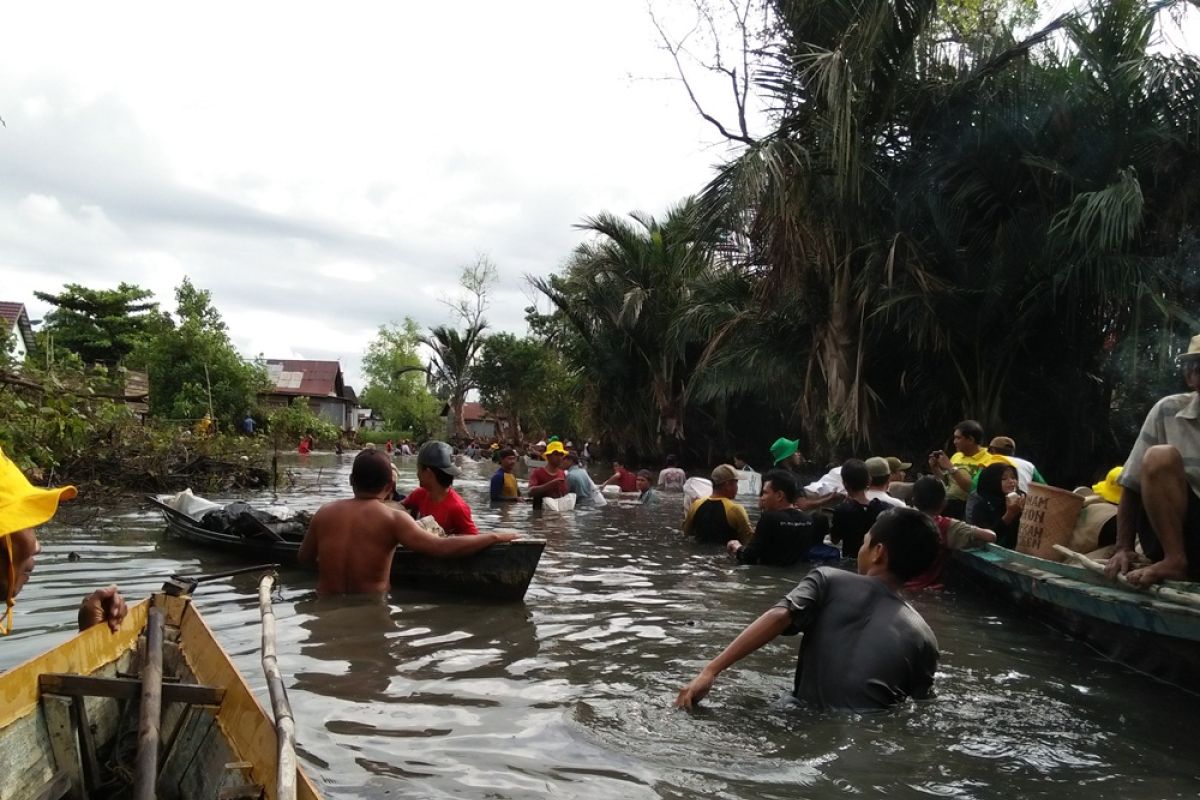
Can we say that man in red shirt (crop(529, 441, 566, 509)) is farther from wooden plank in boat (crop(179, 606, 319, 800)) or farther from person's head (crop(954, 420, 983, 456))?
wooden plank in boat (crop(179, 606, 319, 800))

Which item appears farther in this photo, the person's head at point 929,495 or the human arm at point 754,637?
the person's head at point 929,495

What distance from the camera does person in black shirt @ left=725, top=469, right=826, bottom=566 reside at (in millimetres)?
8391

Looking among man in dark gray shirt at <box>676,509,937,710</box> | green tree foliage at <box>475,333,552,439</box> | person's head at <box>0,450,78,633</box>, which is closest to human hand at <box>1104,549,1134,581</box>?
man in dark gray shirt at <box>676,509,937,710</box>

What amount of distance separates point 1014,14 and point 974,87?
3738mm

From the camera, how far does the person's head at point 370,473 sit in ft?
19.5

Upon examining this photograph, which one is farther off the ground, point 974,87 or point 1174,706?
point 974,87

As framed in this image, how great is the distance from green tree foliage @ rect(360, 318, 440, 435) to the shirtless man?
6184 cm

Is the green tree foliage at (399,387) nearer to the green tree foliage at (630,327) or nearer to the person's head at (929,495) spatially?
the green tree foliage at (630,327)

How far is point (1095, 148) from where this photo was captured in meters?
13.3

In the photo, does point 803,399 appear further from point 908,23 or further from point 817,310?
point 908,23

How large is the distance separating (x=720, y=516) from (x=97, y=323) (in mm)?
37903

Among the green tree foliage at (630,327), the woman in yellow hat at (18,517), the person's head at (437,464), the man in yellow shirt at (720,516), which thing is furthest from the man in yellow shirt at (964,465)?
the green tree foliage at (630,327)

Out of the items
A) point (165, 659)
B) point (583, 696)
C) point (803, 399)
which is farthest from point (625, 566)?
point (803, 399)

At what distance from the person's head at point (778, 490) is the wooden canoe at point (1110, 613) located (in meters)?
1.87
